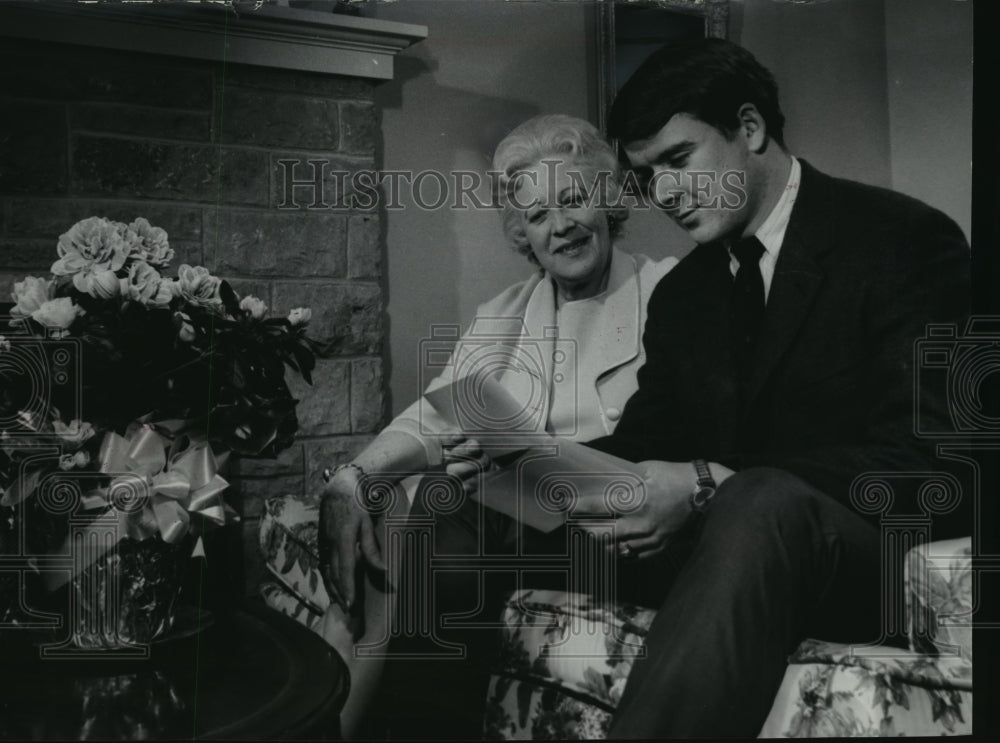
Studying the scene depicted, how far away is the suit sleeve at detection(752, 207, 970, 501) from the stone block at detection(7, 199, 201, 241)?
101 cm

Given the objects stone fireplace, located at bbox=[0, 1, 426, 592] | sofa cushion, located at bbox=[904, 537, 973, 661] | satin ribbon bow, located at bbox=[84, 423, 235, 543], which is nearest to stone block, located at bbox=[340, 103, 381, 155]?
stone fireplace, located at bbox=[0, 1, 426, 592]

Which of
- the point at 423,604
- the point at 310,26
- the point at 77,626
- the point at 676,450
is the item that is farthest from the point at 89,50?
the point at 676,450

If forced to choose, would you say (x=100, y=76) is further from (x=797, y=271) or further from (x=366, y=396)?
(x=797, y=271)

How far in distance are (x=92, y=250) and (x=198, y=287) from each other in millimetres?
151

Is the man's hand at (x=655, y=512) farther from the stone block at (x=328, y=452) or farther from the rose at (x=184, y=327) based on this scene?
the rose at (x=184, y=327)

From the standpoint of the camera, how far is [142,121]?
1.52 meters

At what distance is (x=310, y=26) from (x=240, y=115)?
19cm

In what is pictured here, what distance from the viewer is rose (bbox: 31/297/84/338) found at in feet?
4.00

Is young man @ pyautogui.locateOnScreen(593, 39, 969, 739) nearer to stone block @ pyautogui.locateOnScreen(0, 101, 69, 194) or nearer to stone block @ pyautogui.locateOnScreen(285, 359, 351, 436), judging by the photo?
stone block @ pyautogui.locateOnScreen(285, 359, 351, 436)

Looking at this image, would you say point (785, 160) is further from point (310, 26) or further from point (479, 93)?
point (310, 26)

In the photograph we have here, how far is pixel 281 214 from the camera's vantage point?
1540mm

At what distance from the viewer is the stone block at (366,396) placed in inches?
61.4

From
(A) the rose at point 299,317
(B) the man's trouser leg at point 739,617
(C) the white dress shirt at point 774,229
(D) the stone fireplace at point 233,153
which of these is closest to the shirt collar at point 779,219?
(C) the white dress shirt at point 774,229
